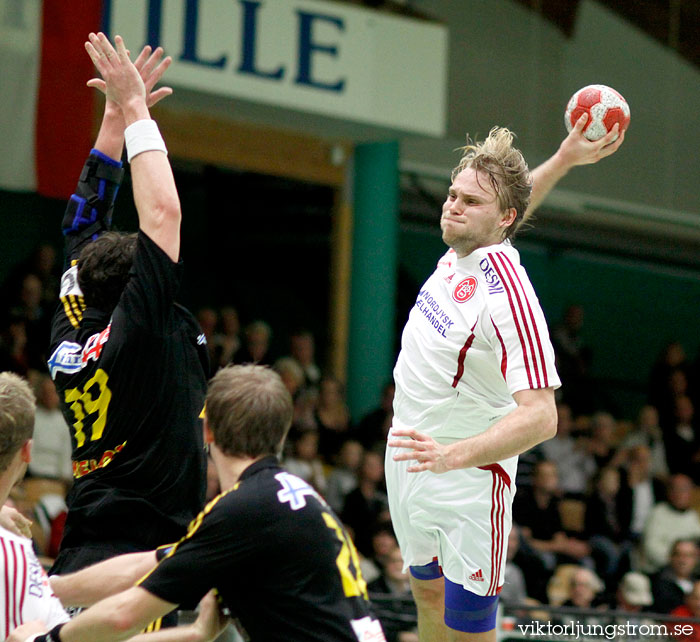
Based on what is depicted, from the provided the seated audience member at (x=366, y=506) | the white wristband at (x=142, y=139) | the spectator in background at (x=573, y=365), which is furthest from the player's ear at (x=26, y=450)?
the spectator in background at (x=573, y=365)

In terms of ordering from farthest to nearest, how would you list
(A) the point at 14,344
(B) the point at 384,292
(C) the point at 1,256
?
(C) the point at 1,256
(B) the point at 384,292
(A) the point at 14,344

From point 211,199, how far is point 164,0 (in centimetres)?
661

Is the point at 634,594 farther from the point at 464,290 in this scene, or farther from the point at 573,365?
the point at 464,290

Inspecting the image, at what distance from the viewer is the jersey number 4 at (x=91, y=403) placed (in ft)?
13.4

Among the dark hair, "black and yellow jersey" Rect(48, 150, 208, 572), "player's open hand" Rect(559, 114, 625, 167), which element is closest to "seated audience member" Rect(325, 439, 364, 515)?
"player's open hand" Rect(559, 114, 625, 167)

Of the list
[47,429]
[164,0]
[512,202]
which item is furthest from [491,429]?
[164,0]

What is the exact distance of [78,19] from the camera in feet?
37.5

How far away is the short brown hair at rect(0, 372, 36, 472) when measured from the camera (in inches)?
138

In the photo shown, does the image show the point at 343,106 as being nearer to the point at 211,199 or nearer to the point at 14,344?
the point at 14,344

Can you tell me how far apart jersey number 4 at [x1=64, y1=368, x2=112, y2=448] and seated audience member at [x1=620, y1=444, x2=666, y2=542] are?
33.3 feet

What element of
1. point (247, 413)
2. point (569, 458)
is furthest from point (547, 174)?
point (569, 458)

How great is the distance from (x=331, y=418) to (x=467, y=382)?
7.74 metres

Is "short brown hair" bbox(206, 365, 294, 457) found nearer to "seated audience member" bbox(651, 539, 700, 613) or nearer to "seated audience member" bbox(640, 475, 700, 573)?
"seated audience member" bbox(651, 539, 700, 613)

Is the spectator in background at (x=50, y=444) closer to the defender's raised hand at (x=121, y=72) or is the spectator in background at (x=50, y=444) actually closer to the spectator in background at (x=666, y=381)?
the defender's raised hand at (x=121, y=72)
